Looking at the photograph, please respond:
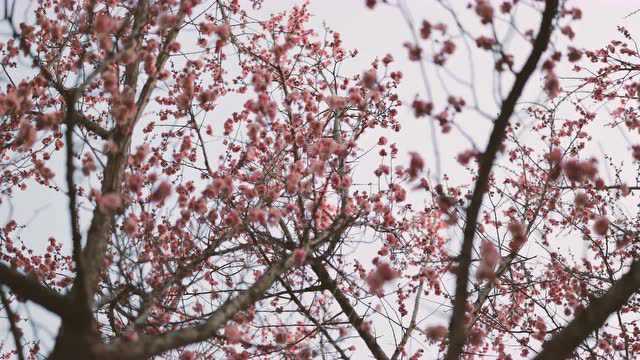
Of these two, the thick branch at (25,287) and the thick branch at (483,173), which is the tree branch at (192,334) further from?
the thick branch at (483,173)

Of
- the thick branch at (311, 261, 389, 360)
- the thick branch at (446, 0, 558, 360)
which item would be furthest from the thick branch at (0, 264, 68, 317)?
the thick branch at (311, 261, 389, 360)

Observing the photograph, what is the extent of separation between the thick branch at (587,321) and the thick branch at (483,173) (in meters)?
0.44

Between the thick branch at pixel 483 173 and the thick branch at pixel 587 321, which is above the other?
the thick branch at pixel 483 173

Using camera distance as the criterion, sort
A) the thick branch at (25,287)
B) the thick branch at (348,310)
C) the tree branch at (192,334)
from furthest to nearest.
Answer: the thick branch at (348,310) → the thick branch at (25,287) → the tree branch at (192,334)

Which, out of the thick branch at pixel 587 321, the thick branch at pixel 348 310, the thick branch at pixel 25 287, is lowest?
the thick branch at pixel 587 321

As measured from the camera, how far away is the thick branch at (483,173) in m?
3.00

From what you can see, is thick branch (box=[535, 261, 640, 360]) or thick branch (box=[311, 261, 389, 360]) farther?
thick branch (box=[311, 261, 389, 360])

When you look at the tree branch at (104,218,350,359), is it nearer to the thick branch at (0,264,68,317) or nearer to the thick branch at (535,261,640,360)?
the thick branch at (0,264,68,317)

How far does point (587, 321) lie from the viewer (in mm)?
2840

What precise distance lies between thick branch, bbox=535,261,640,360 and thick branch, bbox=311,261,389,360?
3.99 m

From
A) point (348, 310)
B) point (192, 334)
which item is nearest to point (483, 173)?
point (192, 334)

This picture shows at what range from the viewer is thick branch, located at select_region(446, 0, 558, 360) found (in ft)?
9.84

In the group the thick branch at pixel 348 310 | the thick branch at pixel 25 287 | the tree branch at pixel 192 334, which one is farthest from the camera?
the thick branch at pixel 348 310

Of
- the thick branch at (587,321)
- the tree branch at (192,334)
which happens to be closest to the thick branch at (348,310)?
the tree branch at (192,334)
